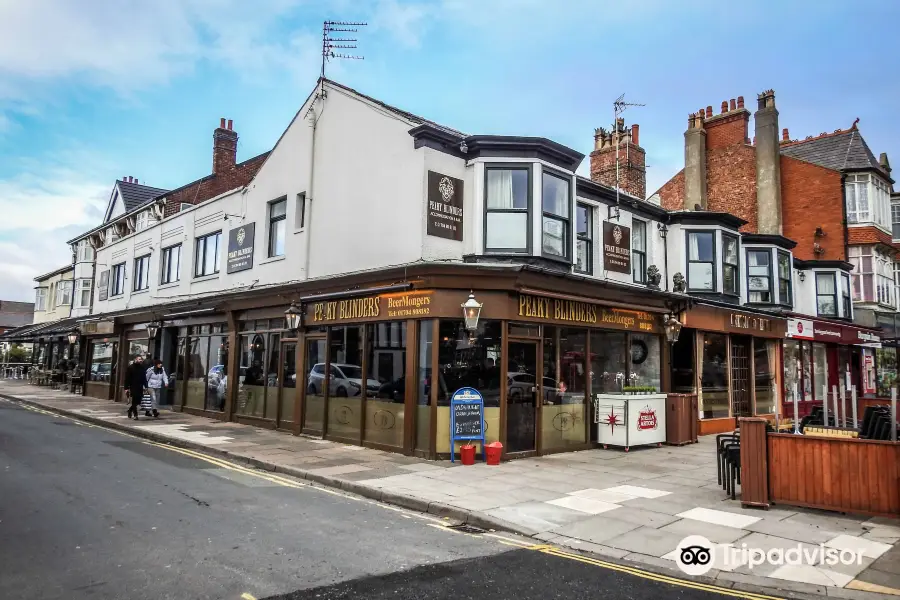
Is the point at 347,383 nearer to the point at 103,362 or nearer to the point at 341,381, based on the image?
the point at 341,381

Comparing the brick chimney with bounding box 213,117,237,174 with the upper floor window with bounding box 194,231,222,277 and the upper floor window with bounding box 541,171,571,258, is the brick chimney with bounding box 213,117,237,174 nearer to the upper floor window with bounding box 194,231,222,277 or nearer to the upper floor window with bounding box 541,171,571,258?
the upper floor window with bounding box 194,231,222,277

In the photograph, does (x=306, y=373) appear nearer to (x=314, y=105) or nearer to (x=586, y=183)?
(x=314, y=105)

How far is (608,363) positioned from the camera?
15.5 metres

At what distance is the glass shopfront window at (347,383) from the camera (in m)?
14.0

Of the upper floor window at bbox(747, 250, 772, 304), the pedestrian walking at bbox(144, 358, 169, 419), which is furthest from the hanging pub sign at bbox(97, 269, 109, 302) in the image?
the upper floor window at bbox(747, 250, 772, 304)

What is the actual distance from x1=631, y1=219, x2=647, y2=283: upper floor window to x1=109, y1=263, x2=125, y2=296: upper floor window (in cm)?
2280

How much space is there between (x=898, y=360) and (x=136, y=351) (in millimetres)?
34851

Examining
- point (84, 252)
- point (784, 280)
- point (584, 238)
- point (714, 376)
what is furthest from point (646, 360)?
point (84, 252)

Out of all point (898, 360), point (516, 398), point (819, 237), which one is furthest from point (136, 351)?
point (898, 360)

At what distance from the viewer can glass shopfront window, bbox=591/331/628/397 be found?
15.0 m

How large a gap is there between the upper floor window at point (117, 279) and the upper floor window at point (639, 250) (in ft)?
74.8

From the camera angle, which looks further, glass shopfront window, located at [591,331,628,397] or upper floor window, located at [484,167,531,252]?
glass shopfront window, located at [591,331,628,397]

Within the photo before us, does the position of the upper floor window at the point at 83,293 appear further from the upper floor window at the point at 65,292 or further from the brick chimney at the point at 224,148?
the brick chimney at the point at 224,148

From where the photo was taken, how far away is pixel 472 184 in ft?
44.9
